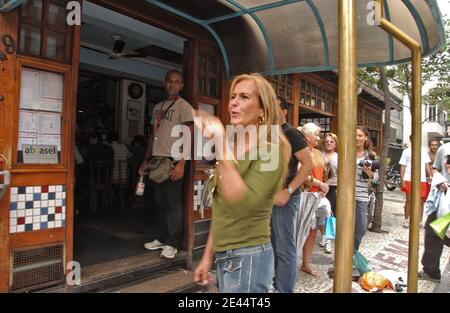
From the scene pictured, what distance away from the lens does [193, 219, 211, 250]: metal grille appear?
4.43 meters

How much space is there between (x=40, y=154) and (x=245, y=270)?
87.2 inches

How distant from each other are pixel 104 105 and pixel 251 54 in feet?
21.1

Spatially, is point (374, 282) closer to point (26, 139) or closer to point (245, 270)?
point (245, 270)

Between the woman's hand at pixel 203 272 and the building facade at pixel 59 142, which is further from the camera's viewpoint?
the building facade at pixel 59 142

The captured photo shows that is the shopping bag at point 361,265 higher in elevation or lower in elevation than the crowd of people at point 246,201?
lower

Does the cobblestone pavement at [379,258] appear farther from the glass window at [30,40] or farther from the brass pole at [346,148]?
the glass window at [30,40]

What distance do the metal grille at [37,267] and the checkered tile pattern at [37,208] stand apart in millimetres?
198

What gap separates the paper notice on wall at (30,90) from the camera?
2.89 metres

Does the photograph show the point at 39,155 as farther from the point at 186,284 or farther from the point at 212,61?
the point at 212,61

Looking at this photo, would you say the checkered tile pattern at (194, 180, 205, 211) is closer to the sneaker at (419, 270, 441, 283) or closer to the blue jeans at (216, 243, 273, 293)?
the blue jeans at (216, 243, 273, 293)

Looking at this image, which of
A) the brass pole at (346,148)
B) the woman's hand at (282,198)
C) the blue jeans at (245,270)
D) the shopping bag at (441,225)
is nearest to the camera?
the brass pole at (346,148)

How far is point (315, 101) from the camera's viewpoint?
783 centimetres

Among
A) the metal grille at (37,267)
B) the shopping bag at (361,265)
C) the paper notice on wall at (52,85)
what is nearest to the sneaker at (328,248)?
the shopping bag at (361,265)

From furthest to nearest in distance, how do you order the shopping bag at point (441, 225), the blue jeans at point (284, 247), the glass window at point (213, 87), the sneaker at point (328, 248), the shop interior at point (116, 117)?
the sneaker at point (328, 248)
the shop interior at point (116, 117)
the glass window at point (213, 87)
the blue jeans at point (284, 247)
the shopping bag at point (441, 225)
